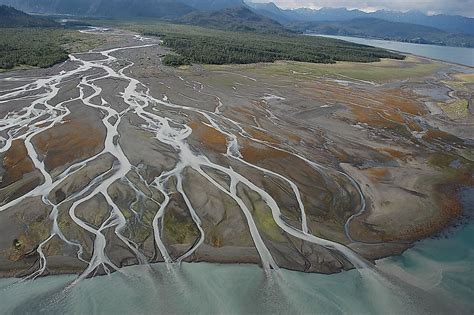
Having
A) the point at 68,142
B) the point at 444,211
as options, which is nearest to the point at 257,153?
the point at 444,211

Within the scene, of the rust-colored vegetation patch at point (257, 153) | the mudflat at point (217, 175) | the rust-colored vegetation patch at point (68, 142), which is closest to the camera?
the mudflat at point (217, 175)

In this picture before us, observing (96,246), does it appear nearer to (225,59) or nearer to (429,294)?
(429,294)

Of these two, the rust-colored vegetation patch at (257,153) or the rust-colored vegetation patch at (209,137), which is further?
the rust-colored vegetation patch at (209,137)

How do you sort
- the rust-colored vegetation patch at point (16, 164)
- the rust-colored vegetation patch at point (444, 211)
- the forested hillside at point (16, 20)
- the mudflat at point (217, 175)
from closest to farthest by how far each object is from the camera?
the mudflat at point (217, 175) → the rust-colored vegetation patch at point (444, 211) → the rust-colored vegetation patch at point (16, 164) → the forested hillside at point (16, 20)

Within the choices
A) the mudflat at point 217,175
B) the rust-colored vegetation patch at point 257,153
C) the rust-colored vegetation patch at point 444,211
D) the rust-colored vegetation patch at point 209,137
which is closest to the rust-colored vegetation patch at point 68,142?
the mudflat at point 217,175

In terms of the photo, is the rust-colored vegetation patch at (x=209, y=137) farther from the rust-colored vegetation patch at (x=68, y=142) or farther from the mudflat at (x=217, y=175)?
the rust-colored vegetation patch at (x=68, y=142)

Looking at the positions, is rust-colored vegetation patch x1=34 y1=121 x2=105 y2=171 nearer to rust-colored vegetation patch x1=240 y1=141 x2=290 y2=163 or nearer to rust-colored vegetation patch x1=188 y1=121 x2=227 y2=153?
rust-colored vegetation patch x1=188 y1=121 x2=227 y2=153

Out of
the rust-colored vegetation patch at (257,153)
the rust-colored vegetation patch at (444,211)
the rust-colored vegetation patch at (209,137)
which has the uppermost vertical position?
the rust-colored vegetation patch at (444,211)

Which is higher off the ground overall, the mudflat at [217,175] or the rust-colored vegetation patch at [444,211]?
the rust-colored vegetation patch at [444,211]
